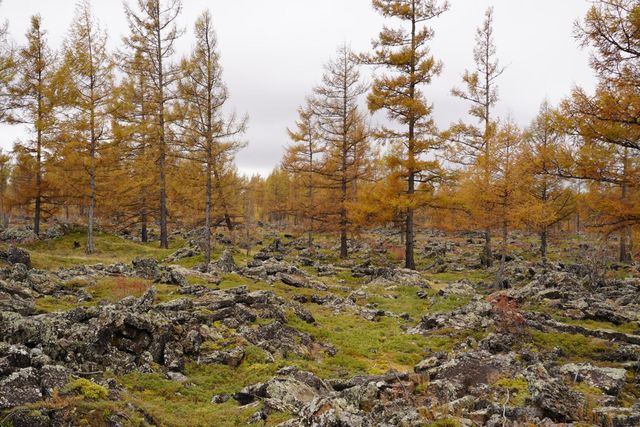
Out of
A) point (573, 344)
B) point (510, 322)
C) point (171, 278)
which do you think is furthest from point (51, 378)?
point (573, 344)

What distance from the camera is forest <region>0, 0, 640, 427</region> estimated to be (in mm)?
6867

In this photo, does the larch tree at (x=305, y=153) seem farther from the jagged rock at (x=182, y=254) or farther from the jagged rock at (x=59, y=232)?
the jagged rock at (x=59, y=232)

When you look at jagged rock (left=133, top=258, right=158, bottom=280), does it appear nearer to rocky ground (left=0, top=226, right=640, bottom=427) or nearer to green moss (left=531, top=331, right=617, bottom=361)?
rocky ground (left=0, top=226, right=640, bottom=427)

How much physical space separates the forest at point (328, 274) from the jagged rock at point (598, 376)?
1.9 inches

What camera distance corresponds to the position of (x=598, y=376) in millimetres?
8297

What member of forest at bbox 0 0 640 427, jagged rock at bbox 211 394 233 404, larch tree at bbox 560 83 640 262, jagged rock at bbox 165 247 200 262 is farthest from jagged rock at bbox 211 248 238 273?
larch tree at bbox 560 83 640 262

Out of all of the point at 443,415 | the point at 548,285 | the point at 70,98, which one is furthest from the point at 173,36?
the point at 443,415

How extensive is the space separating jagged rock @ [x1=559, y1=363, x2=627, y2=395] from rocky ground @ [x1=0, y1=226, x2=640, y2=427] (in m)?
0.03

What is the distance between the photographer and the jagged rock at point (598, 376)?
25.8 ft

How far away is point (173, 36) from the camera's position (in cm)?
2661

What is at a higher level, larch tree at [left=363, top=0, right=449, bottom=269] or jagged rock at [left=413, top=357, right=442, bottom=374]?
larch tree at [left=363, top=0, right=449, bottom=269]

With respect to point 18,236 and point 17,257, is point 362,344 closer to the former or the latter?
point 17,257

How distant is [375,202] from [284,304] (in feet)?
40.0

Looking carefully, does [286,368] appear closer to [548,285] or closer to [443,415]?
[443,415]
